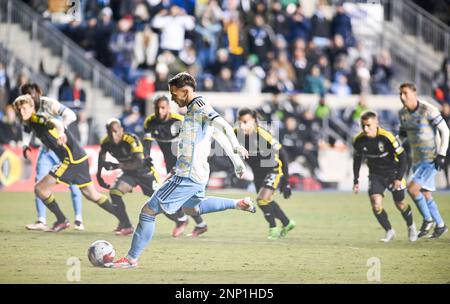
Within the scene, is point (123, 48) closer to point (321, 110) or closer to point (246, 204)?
point (321, 110)

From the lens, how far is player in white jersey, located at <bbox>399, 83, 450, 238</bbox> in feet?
A: 48.4

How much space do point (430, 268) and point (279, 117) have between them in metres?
12.1

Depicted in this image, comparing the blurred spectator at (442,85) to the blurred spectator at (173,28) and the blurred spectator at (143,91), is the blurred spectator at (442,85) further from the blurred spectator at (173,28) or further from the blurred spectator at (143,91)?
the blurred spectator at (143,91)

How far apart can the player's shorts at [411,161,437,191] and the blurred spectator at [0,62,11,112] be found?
36.3 ft

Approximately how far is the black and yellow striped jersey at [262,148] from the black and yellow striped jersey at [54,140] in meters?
2.33

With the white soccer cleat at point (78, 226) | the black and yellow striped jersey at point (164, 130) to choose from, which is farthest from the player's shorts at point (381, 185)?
the white soccer cleat at point (78, 226)

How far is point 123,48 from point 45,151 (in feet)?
33.7

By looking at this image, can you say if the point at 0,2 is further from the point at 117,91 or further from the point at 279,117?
the point at 279,117

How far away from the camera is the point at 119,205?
48.8ft

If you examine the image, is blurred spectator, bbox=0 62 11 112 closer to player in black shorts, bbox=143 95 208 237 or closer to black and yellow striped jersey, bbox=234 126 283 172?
player in black shorts, bbox=143 95 208 237

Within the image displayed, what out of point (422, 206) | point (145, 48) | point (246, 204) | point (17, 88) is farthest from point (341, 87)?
point (246, 204)

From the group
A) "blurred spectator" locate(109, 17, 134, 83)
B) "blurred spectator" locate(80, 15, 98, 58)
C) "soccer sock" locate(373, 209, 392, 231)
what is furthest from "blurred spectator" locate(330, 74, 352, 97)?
"soccer sock" locate(373, 209, 392, 231)

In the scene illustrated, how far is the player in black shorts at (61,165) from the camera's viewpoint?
14.6m

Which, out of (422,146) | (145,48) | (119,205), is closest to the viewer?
(119,205)
